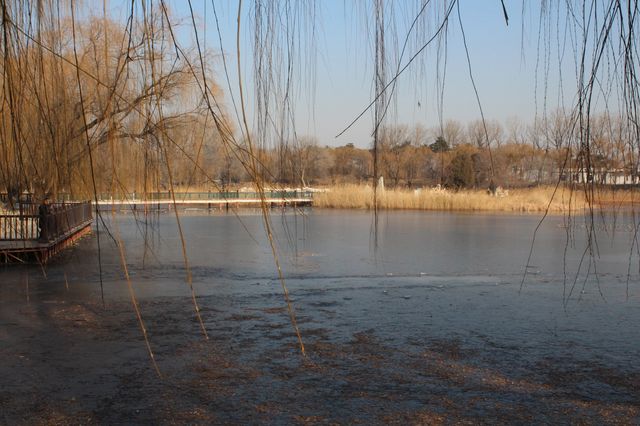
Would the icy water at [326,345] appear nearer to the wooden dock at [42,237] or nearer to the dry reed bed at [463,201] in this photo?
the wooden dock at [42,237]

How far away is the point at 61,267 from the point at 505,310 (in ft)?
24.9

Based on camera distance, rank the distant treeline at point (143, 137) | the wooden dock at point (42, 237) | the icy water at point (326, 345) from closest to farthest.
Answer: the distant treeline at point (143, 137), the icy water at point (326, 345), the wooden dock at point (42, 237)

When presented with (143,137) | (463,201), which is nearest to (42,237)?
(143,137)

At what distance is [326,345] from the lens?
20.3 ft

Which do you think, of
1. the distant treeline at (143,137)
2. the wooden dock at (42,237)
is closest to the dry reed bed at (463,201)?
the wooden dock at (42,237)

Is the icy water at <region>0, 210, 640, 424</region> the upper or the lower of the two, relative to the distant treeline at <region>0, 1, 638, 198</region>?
lower

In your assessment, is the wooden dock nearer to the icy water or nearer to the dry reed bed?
the icy water

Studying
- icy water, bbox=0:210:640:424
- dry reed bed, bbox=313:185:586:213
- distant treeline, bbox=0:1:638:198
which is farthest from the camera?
dry reed bed, bbox=313:185:586:213

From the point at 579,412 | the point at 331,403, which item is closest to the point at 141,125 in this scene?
the point at 331,403

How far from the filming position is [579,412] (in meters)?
4.47

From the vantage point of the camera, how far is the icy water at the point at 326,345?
4496 mm

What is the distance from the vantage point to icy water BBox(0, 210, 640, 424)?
177 inches

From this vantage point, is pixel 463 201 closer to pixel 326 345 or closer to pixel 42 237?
pixel 42 237

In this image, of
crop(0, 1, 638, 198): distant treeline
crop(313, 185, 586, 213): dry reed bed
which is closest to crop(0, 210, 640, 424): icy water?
crop(0, 1, 638, 198): distant treeline
